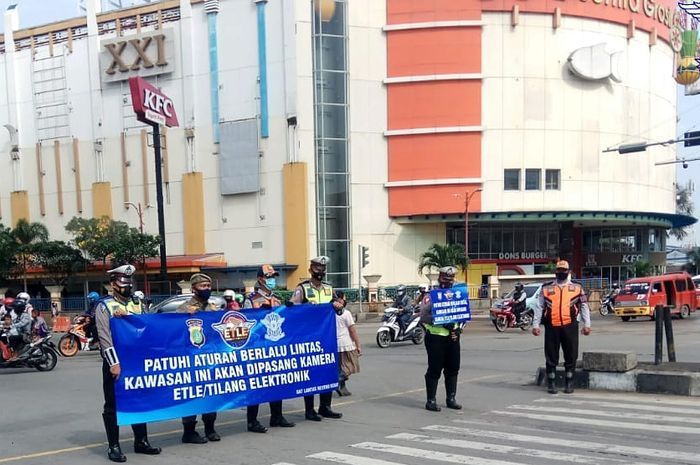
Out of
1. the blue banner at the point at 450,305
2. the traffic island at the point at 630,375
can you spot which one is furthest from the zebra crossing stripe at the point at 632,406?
the blue banner at the point at 450,305

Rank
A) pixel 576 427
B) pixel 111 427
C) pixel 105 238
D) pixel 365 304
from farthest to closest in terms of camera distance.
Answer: pixel 105 238, pixel 365 304, pixel 576 427, pixel 111 427

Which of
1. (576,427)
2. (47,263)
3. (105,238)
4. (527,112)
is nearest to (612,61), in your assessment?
(527,112)

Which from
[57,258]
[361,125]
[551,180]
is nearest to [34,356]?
[57,258]

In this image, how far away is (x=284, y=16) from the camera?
45.1m

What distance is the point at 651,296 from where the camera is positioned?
90.1ft

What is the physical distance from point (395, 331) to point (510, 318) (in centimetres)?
705

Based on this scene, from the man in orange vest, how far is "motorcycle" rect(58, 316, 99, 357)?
1353 centimetres

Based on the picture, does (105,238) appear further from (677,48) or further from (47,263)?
(677,48)

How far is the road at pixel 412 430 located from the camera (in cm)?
644

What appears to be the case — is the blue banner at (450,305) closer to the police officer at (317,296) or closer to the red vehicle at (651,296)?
the police officer at (317,296)

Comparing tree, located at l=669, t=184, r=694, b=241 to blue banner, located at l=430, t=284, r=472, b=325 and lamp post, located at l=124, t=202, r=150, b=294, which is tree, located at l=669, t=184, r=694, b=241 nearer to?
lamp post, located at l=124, t=202, r=150, b=294

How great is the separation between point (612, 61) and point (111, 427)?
48875 mm

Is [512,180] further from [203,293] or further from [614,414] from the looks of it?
[203,293]

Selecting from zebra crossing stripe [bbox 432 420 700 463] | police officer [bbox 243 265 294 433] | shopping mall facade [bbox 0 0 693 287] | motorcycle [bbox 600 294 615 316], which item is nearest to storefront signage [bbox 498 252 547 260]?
shopping mall facade [bbox 0 0 693 287]
